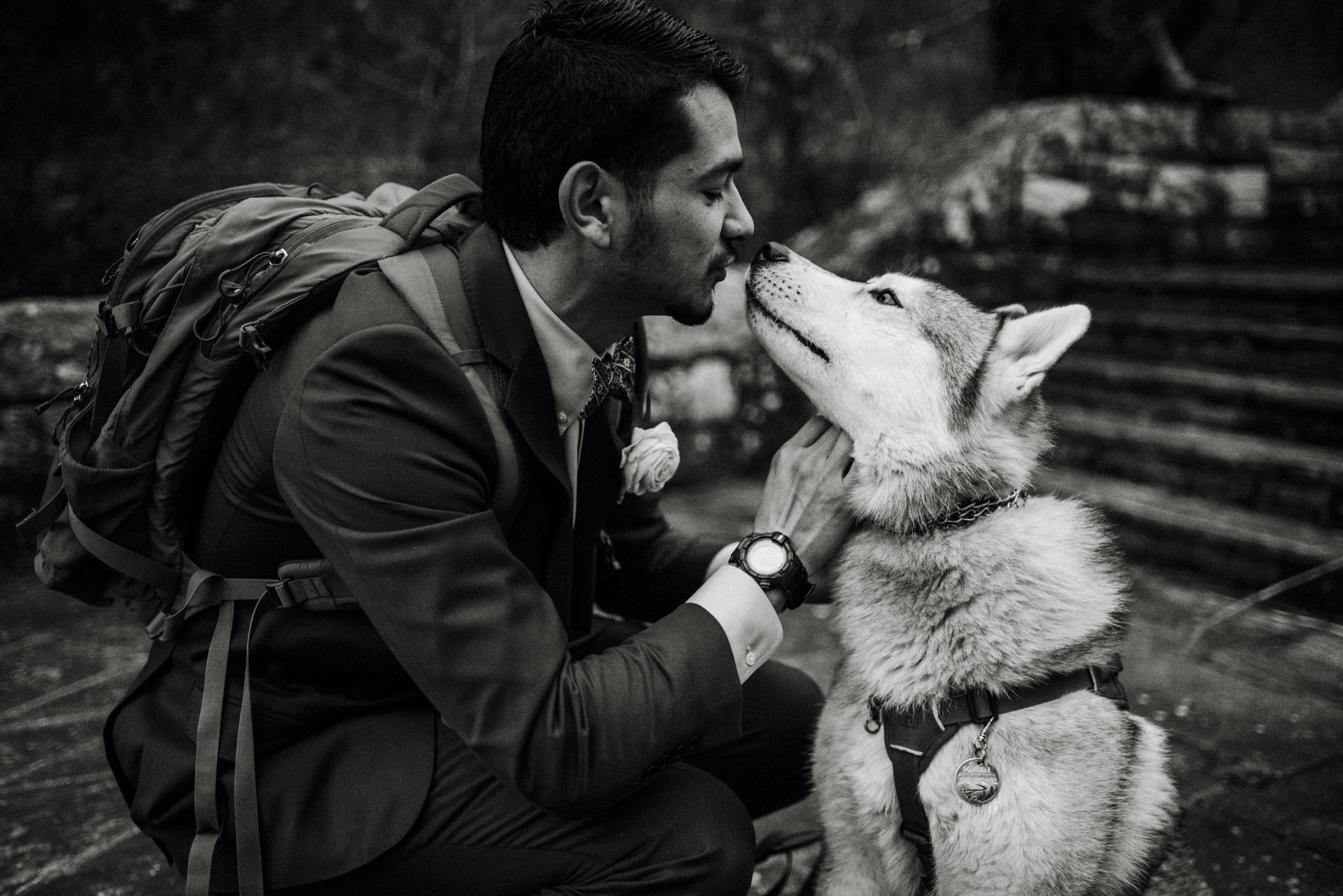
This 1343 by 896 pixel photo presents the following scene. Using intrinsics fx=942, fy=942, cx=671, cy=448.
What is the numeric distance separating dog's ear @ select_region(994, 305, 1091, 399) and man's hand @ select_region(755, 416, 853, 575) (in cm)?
41

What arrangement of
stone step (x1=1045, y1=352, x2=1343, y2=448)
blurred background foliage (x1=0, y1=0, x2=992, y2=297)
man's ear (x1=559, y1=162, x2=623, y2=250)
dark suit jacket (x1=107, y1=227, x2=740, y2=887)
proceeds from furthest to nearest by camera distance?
blurred background foliage (x1=0, y1=0, x2=992, y2=297)
stone step (x1=1045, y1=352, x2=1343, y2=448)
man's ear (x1=559, y1=162, x2=623, y2=250)
dark suit jacket (x1=107, y1=227, x2=740, y2=887)

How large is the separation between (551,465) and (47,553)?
0.94 metres

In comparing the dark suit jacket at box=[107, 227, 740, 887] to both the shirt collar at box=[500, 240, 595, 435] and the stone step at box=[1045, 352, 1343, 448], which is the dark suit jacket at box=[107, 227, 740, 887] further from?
the stone step at box=[1045, 352, 1343, 448]

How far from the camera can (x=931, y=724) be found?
6.05 feet

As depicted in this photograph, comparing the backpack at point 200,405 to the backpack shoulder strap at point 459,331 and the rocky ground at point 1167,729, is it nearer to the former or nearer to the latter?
the backpack shoulder strap at point 459,331

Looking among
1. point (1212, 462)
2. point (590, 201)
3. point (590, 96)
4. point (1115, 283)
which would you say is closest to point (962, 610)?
point (590, 201)

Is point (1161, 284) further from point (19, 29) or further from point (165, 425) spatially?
point (19, 29)

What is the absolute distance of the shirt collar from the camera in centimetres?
184

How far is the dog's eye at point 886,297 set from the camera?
7.45ft

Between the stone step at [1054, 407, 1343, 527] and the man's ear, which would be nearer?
the man's ear

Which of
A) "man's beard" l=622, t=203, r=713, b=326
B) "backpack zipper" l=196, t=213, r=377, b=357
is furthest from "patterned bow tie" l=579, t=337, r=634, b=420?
"backpack zipper" l=196, t=213, r=377, b=357

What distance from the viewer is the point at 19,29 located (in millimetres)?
5410

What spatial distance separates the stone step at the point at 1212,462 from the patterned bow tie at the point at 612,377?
2871mm

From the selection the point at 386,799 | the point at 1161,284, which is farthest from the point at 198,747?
the point at 1161,284
